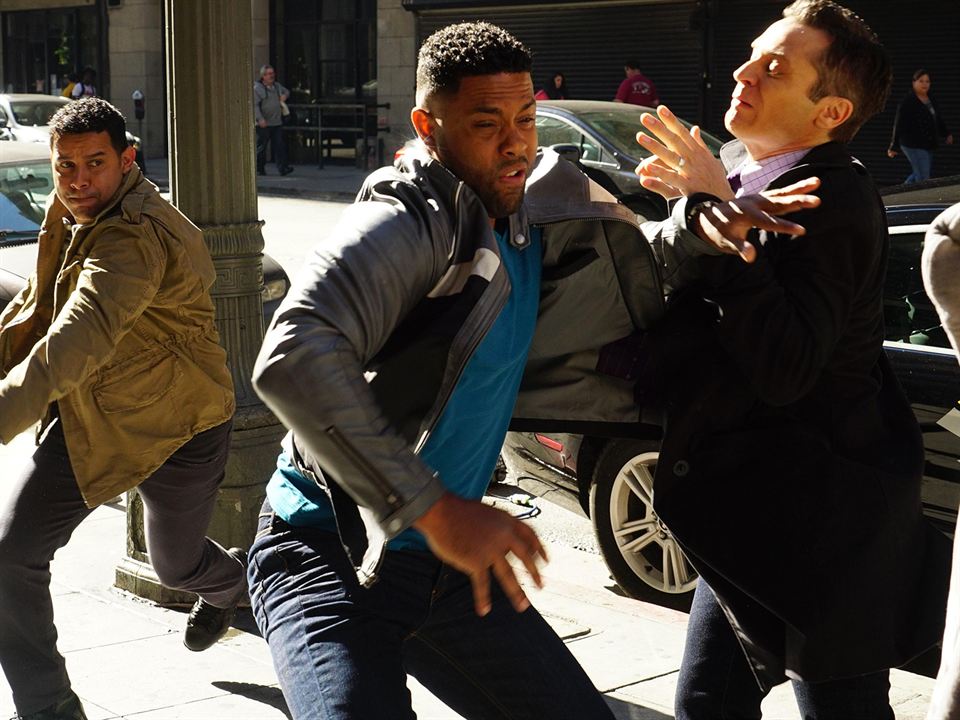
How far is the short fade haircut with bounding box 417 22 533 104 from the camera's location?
2.58 metres

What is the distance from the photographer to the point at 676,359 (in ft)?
9.24

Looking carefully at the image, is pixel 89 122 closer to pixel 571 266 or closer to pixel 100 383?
pixel 100 383

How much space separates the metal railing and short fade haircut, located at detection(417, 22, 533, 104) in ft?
82.8

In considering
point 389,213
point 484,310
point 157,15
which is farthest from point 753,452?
point 157,15

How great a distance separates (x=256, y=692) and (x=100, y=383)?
117 cm

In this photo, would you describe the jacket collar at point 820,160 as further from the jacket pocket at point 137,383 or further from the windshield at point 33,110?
the windshield at point 33,110

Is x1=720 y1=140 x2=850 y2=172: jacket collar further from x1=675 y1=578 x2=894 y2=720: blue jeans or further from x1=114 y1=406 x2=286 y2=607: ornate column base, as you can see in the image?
x1=114 y1=406 x2=286 y2=607: ornate column base

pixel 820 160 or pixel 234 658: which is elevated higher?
pixel 820 160

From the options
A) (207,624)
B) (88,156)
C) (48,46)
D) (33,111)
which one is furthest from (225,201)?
(48,46)

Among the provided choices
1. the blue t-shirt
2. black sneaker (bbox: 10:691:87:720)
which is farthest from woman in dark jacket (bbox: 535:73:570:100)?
the blue t-shirt

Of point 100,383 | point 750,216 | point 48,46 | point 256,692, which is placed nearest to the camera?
point 750,216

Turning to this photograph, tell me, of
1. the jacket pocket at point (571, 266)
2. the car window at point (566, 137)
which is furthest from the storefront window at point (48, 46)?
the jacket pocket at point (571, 266)

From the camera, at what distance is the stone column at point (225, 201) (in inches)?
213

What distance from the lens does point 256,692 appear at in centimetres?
468
